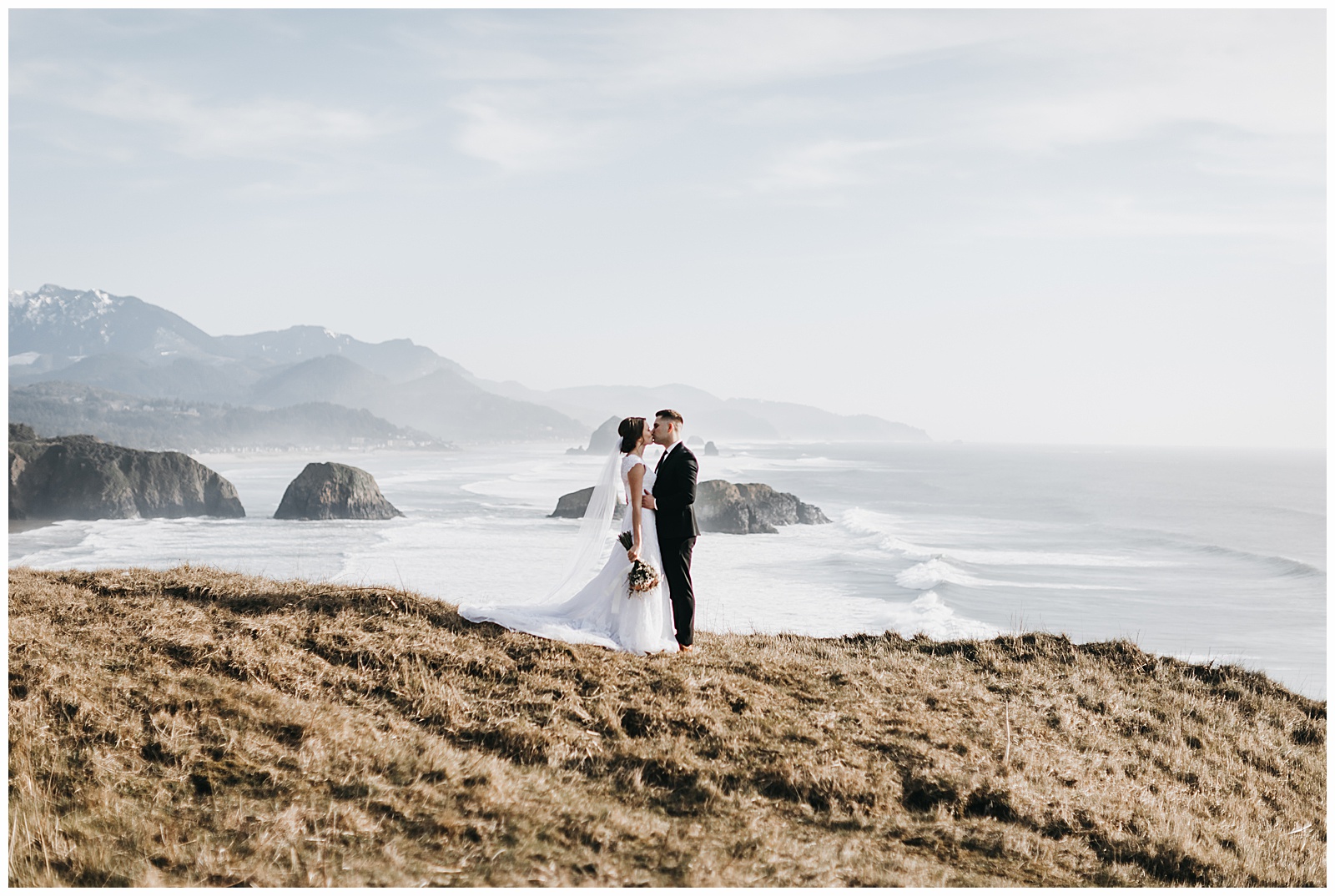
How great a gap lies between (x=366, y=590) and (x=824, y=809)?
5.92 metres

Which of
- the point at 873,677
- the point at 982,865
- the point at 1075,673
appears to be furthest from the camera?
the point at 1075,673

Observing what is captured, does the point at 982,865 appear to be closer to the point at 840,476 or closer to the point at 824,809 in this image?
the point at 824,809

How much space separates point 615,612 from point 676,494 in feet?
5.19

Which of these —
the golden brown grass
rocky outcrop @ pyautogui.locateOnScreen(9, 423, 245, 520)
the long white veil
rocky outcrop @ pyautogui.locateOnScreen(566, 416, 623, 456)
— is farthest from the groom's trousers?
rocky outcrop @ pyautogui.locateOnScreen(566, 416, 623, 456)

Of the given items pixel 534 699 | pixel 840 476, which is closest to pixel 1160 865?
pixel 534 699

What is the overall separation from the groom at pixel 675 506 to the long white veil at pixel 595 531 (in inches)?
18.1

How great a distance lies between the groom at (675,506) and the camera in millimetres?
8430

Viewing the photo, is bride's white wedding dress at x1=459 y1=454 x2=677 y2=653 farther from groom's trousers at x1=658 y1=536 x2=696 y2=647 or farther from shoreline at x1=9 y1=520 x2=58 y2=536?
shoreline at x1=9 y1=520 x2=58 y2=536

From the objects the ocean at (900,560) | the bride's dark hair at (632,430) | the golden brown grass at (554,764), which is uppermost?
the bride's dark hair at (632,430)

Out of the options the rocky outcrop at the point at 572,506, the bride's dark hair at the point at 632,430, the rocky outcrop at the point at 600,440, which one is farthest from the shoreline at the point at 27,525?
the rocky outcrop at the point at 600,440

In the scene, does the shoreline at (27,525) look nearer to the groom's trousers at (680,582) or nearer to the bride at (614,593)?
the bride at (614,593)

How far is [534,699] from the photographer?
23.8 feet

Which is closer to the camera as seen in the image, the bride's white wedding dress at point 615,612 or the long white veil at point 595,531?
the bride's white wedding dress at point 615,612

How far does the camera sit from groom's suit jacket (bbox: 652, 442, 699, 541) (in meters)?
8.44
